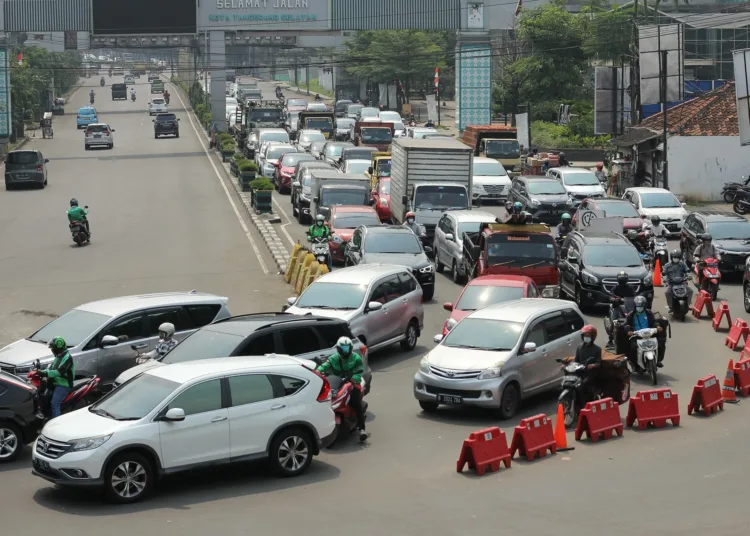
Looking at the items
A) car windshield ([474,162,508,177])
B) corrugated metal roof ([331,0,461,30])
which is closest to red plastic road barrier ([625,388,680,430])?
car windshield ([474,162,508,177])

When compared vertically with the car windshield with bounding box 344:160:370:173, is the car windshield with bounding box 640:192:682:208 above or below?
below

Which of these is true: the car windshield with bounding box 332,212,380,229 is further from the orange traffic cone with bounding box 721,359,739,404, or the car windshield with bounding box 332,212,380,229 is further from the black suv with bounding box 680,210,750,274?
the orange traffic cone with bounding box 721,359,739,404

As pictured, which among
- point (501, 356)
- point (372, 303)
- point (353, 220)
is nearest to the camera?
point (501, 356)

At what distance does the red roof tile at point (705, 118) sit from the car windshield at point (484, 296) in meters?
25.7

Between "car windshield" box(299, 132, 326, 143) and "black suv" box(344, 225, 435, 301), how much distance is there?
3071 cm

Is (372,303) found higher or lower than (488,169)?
lower

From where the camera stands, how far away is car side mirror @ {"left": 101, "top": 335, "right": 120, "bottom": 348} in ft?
57.3

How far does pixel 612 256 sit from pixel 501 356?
9.36 metres

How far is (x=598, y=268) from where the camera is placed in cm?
2503

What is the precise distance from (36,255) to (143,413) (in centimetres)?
2232

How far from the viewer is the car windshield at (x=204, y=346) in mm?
15938

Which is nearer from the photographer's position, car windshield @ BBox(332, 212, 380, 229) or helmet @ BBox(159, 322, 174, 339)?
helmet @ BBox(159, 322, 174, 339)

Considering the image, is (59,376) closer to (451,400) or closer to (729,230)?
(451,400)

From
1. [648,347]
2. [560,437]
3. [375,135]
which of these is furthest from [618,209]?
[375,135]
